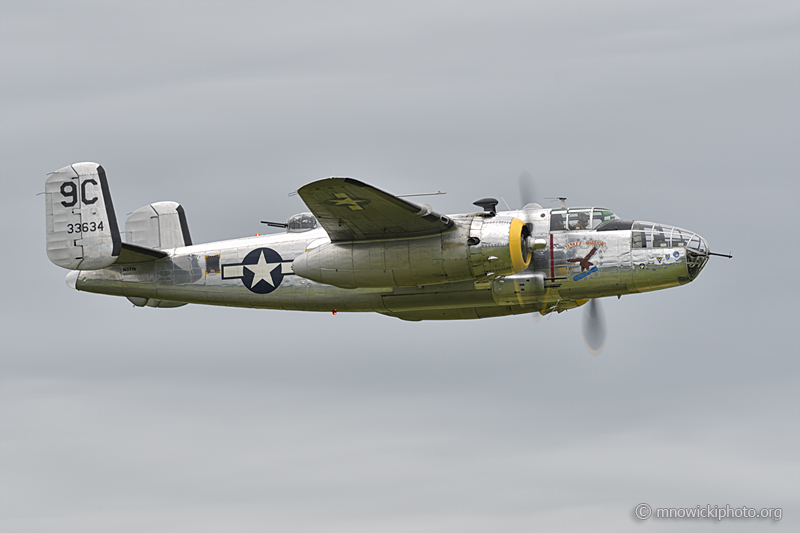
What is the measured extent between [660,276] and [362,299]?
25.0 ft

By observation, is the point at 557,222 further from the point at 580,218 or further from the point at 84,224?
the point at 84,224

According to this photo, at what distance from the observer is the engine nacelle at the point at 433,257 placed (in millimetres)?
26719

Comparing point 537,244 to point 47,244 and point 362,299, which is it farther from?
point 47,244

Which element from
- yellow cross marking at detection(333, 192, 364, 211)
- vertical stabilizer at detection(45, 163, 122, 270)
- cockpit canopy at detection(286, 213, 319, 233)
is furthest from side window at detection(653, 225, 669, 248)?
vertical stabilizer at detection(45, 163, 122, 270)

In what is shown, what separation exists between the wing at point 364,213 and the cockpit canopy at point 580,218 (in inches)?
Result: 135

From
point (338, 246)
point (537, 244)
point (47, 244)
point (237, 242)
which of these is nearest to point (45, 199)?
point (47, 244)

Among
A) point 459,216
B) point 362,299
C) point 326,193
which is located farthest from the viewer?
point 362,299

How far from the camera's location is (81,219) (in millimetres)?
30531

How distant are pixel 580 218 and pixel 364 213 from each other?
235 inches

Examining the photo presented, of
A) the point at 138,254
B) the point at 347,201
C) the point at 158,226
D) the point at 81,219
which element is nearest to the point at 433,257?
the point at 347,201

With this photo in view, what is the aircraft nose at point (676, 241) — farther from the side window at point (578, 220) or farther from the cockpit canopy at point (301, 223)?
the cockpit canopy at point (301, 223)

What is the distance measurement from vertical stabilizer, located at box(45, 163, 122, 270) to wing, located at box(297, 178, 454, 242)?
6.86 meters

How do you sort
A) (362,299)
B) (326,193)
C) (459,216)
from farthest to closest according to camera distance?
(362,299), (459,216), (326,193)

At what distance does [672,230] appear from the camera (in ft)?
92.9
